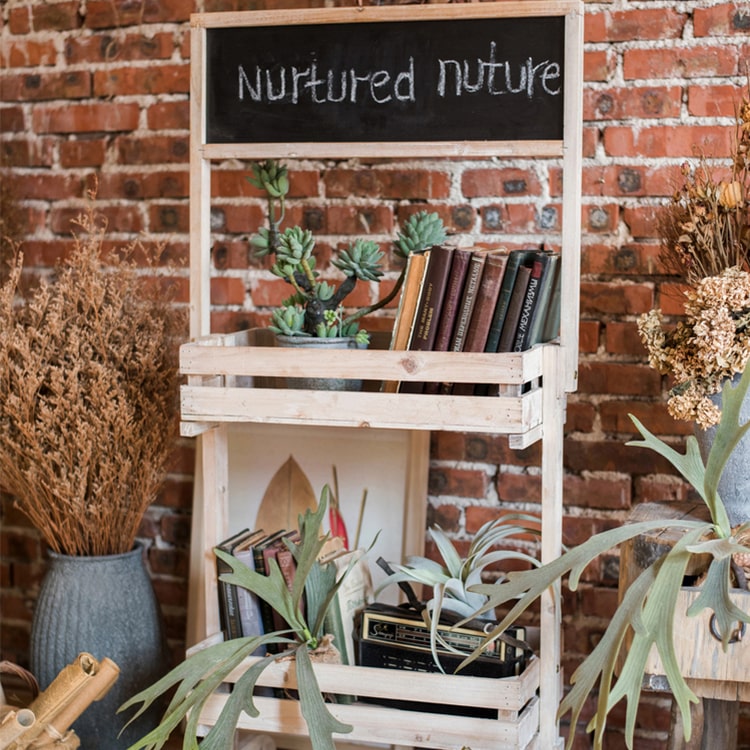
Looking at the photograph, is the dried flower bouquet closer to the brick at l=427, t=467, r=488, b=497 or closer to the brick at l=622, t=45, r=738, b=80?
the brick at l=622, t=45, r=738, b=80

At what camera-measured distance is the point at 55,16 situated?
7.67 feet

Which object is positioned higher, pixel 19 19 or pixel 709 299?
pixel 19 19

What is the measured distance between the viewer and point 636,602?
149cm

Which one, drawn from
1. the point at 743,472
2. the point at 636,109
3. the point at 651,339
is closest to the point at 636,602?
the point at 743,472

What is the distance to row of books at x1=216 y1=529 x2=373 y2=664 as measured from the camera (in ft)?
5.93

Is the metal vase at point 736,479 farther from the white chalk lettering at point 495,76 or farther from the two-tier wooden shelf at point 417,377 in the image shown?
the white chalk lettering at point 495,76

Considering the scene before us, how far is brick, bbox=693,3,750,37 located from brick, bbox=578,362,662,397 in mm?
636

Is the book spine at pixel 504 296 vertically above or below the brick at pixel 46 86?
below

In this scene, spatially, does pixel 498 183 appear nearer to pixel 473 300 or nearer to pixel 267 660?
pixel 473 300

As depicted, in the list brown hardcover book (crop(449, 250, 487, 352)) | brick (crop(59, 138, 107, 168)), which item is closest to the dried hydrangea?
brown hardcover book (crop(449, 250, 487, 352))

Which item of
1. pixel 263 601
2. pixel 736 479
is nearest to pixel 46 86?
A: pixel 263 601

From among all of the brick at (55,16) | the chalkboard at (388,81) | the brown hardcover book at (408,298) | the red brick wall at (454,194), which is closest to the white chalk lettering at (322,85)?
the chalkboard at (388,81)

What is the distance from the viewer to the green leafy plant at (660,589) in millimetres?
1416

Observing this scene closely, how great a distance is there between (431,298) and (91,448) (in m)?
0.68
